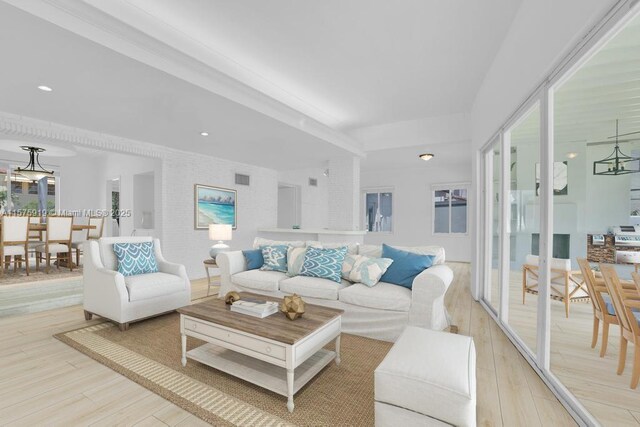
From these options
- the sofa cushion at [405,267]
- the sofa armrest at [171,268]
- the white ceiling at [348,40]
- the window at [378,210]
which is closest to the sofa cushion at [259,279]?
the sofa armrest at [171,268]

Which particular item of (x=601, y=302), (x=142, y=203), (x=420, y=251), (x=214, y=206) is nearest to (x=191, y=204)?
(x=214, y=206)

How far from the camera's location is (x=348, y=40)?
2998mm

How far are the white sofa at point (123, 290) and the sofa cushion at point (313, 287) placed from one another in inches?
50.5

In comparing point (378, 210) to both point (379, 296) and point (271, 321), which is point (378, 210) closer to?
point (379, 296)

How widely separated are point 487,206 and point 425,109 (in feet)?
6.35

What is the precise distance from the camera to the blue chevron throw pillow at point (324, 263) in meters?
3.20

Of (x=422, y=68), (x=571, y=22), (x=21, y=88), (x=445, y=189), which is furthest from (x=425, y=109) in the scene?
(x=21, y=88)

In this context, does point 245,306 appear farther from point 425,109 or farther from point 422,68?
point 425,109

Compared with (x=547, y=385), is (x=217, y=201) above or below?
above

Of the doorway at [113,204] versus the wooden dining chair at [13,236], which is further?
the doorway at [113,204]

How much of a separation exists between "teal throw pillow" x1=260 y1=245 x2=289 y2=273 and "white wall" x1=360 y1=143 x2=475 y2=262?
15.4ft

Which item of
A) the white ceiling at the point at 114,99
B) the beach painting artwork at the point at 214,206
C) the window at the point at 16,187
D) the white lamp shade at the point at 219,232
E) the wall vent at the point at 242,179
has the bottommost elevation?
the white lamp shade at the point at 219,232

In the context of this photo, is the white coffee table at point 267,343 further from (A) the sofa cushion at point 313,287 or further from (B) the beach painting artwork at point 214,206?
(B) the beach painting artwork at point 214,206

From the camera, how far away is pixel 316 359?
2.19m
